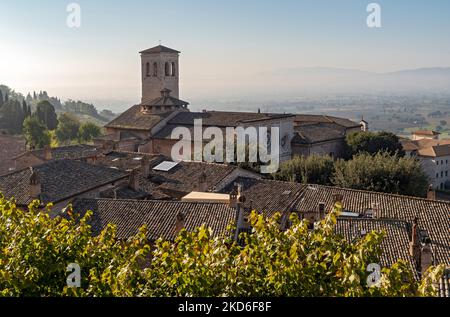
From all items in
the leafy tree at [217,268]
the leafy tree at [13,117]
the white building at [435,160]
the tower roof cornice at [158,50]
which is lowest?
the white building at [435,160]

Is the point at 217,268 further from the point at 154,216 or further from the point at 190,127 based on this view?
the point at 190,127

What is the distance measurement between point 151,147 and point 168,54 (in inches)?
689

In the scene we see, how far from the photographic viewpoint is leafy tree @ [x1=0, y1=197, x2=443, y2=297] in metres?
6.96

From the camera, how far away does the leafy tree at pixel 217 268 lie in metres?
6.96

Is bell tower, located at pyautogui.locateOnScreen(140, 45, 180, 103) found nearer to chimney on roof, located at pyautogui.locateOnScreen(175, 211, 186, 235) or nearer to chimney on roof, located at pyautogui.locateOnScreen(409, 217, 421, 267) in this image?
chimney on roof, located at pyautogui.locateOnScreen(175, 211, 186, 235)

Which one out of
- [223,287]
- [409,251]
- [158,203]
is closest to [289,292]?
[223,287]

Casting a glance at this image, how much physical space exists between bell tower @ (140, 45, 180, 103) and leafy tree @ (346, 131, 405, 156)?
2270cm

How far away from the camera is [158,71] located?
58625 mm

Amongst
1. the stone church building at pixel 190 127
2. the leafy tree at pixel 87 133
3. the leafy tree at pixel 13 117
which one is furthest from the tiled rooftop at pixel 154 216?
the leafy tree at pixel 13 117

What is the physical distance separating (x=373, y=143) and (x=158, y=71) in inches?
1031

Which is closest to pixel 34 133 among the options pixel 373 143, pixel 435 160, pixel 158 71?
pixel 158 71

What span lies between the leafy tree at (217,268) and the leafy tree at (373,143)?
4081 centimetres

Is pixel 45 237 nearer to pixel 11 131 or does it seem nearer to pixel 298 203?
pixel 298 203

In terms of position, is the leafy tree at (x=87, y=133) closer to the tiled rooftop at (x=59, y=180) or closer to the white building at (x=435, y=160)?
A: the white building at (x=435, y=160)
